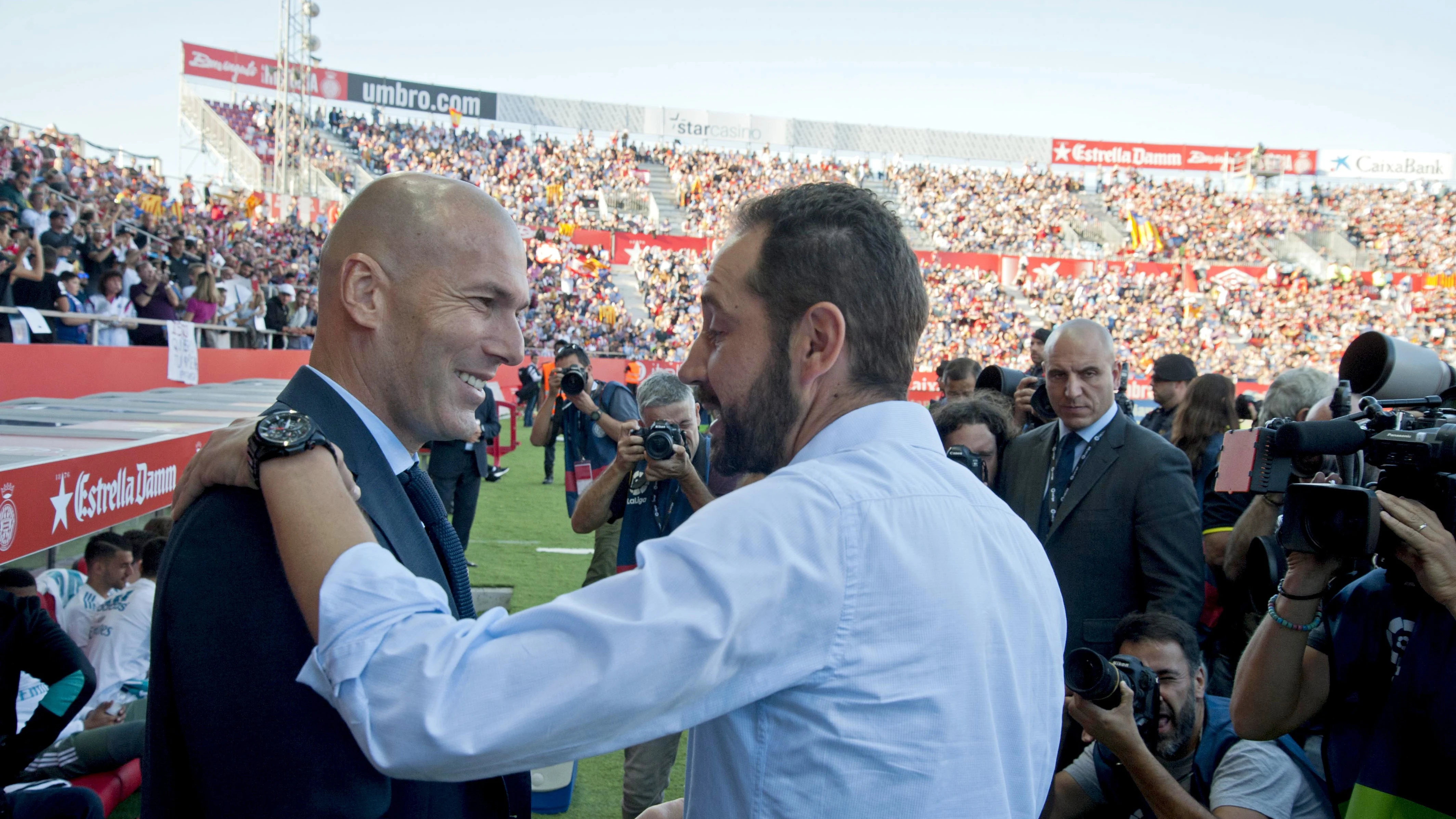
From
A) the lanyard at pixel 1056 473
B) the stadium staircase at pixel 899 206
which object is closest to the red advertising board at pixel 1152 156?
the stadium staircase at pixel 899 206

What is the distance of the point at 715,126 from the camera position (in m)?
48.9

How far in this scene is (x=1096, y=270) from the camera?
115ft

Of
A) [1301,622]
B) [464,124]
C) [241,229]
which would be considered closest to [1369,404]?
[1301,622]

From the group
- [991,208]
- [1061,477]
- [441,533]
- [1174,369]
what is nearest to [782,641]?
[441,533]

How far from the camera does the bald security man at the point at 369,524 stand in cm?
121

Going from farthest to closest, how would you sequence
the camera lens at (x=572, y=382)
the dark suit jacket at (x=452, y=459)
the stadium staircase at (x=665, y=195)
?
the stadium staircase at (x=665, y=195)
the dark suit jacket at (x=452, y=459)
the camera lens at (x=572, y=382)

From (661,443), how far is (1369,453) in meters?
2.55

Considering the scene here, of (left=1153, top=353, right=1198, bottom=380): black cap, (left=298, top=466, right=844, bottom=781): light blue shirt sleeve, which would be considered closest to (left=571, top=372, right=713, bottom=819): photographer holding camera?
(left=298, top=466, right=844, bottom=781): light blue shirt sleeve

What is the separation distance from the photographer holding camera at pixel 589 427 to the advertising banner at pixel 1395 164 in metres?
54.6

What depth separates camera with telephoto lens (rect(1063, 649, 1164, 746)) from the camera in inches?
96.9

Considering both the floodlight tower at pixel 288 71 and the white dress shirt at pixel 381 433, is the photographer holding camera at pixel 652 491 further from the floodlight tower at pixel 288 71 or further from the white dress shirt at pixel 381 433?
the floodlight tower at pixel 288 71

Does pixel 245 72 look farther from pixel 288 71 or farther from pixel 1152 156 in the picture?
pixel 1152 156

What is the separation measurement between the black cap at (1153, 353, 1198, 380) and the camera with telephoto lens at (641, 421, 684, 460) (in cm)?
421

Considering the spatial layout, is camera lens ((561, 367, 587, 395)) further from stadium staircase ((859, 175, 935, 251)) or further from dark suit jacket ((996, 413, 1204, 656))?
stadium staircase ((859, 175, 935, 251))
